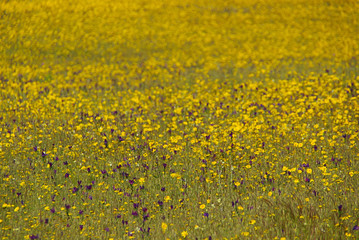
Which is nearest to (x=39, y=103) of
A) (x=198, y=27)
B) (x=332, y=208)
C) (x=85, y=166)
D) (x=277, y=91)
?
(x=85, y=166)

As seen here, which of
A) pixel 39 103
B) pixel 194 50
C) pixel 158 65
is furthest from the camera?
pixel 194 50

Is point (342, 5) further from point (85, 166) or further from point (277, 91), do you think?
point (85, 166)

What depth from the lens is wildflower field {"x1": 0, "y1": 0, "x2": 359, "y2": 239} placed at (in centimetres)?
434

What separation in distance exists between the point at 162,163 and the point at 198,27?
43.0 ft

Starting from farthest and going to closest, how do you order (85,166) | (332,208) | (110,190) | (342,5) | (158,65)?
(342,5) < (158,65) < (85,166) < (110,190) < (332,208)

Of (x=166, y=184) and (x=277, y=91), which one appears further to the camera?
(x=277, y=91)

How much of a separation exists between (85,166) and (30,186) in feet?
2.81

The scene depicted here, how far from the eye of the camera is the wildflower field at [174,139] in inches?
171

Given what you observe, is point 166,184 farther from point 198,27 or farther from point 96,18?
point 96,18

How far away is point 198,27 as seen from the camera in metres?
17.9

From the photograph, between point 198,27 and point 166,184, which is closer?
point 166,184

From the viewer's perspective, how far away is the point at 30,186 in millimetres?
5168

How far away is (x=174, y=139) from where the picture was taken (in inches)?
245

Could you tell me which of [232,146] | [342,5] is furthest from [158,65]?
[342,5]
